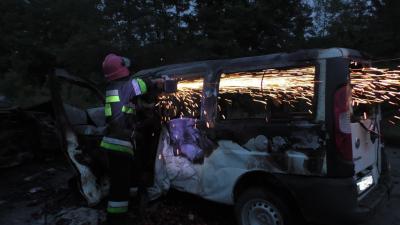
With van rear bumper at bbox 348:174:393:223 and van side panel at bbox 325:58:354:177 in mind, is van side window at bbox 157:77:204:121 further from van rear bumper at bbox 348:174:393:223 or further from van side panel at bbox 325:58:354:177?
van rear bumper at bbox 348:174:393:223

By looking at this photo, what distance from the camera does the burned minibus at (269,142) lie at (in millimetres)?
3891

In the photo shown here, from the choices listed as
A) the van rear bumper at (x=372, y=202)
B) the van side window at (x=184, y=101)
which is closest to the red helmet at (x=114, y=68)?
the van side window at (x=184, y=101)

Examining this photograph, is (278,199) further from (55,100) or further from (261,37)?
(261,37)

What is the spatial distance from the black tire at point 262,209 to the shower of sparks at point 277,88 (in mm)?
923

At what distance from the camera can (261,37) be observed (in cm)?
1295

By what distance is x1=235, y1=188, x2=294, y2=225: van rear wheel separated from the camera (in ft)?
13.9

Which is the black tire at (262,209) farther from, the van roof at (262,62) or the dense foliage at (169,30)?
the dense foliage at (169,30)

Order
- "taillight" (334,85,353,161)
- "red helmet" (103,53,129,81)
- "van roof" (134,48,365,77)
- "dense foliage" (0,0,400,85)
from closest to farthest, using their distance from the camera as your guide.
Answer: "taillight" (334,85,353,161) < "van roof" (134,48,365,77) < "red helmet" (103,53,129,81) < "dense foliage" (0,0,400,85)

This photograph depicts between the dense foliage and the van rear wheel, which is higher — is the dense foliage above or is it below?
above

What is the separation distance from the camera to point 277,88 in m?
→ 4.33

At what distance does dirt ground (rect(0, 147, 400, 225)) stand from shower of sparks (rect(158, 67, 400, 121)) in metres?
1.20

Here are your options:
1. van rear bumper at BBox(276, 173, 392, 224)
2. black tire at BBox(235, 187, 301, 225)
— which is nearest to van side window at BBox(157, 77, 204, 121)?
black tire at BBox(235, 187, 301, 225)

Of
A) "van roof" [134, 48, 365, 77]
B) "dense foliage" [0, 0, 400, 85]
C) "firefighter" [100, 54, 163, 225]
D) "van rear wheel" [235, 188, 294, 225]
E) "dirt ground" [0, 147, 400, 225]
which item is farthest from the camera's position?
"dense foliage" [0, 0, 400, 85]

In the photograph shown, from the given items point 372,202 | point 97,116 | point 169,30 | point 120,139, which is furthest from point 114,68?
point 169,30
